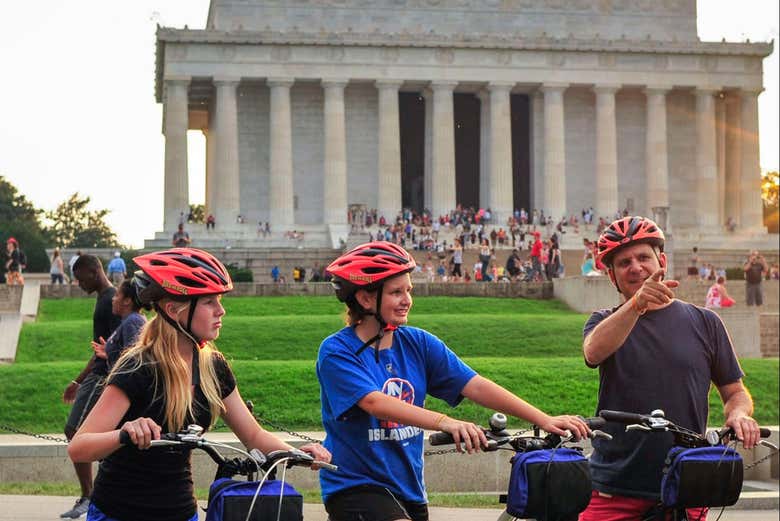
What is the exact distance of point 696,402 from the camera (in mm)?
7586

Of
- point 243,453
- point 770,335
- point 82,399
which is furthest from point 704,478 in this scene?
point 770,335

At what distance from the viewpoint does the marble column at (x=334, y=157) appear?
83.3 meters

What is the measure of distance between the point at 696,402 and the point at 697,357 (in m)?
0.24

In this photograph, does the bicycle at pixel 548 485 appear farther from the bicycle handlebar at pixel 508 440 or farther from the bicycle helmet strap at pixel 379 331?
the bicycle helmet strap at pixel 379 331

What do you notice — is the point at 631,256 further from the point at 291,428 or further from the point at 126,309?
the point at 291,428

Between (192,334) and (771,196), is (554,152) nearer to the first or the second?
(771,196)

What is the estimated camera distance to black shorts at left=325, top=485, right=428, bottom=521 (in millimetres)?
6789

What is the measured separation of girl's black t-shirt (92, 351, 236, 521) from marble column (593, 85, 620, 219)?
80420mm

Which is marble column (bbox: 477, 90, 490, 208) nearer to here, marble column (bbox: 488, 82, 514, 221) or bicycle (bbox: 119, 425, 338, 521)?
marble column (bbox: 488, 82, 514, 221)

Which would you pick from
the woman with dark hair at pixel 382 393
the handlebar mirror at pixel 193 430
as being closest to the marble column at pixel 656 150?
the woman with dark hair at pixel 382 393

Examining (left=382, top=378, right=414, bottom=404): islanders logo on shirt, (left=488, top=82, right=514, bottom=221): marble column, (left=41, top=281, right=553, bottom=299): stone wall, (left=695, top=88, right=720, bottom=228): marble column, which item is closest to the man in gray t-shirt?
(left=382, top=378, right=414, bottom=404): islanders logo on shirt

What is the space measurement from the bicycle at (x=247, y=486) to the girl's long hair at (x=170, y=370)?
0.31 metres

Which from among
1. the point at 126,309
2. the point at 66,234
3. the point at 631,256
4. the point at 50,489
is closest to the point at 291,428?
the point at 50,489

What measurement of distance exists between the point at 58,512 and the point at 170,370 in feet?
26.7
